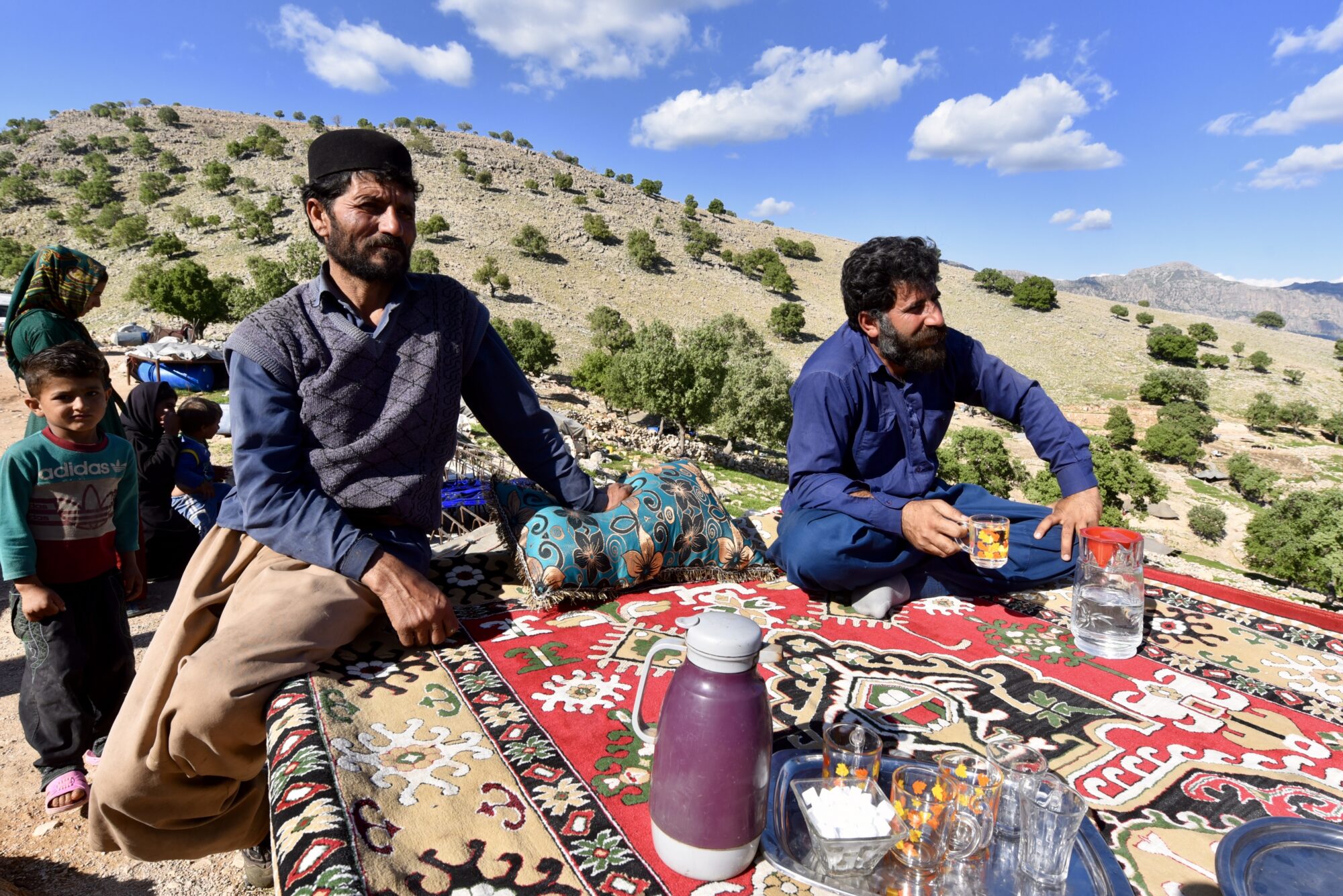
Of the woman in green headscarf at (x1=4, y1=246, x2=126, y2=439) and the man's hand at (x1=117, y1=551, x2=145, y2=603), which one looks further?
the woman in green headscarf at (x1=4, y1=246, x2=126, y2=439)

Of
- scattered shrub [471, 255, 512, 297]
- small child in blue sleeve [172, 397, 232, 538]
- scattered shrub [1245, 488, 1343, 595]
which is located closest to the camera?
small child in blue sleeve [172, 397, 232, 538]

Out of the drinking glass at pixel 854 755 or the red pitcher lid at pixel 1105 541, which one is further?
the red pitcher lid at pixel 1105 541

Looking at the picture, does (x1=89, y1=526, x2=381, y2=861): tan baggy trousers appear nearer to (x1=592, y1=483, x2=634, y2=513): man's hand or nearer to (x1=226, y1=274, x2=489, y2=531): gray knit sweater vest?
(x1=226, y1=274, x2=489, y2=531): gray knit sweater vest

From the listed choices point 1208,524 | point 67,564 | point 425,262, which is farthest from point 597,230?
point 67,564

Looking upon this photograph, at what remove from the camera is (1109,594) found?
254cm

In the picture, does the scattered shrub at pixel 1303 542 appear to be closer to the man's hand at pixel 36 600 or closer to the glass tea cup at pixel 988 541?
the glass tea cup at pixel 988 541

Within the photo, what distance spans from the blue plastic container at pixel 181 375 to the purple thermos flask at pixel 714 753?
58.5 feet

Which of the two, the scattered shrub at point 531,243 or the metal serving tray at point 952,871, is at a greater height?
the scattered shrub at point 531,243

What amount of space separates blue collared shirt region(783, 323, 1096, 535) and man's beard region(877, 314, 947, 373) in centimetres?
7

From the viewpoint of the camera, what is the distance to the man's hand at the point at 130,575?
120 inches

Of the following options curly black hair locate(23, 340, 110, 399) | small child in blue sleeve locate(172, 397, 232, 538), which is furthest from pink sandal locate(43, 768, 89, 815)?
small child in blue sleeve locate(172, 397, 232, 538)

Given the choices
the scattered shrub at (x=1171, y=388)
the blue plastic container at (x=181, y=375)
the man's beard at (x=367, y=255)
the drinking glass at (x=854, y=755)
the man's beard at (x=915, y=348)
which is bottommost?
the scattered shrub at (x=1171, y=388)

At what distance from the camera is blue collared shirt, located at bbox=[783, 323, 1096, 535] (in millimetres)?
2898

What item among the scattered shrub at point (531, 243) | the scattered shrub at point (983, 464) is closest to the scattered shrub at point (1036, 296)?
the scattered shrub at point (983, 464)
